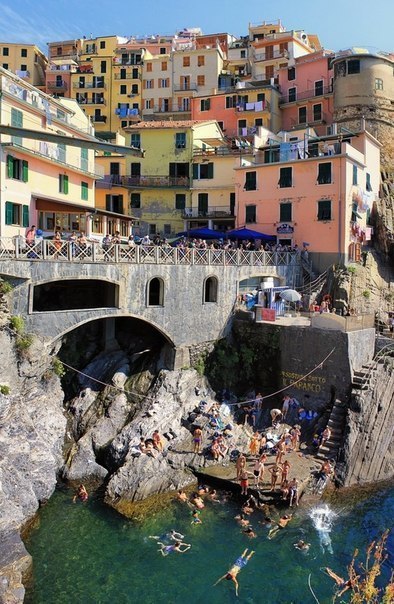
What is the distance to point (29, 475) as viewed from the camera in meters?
19.9

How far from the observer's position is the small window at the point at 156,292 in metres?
27.0

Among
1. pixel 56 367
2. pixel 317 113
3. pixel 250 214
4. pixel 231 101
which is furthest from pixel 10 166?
pixel 317 113

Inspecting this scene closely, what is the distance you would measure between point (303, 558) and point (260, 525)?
232cm

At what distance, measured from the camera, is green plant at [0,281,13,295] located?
20938 millimetres

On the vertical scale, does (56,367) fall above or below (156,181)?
below

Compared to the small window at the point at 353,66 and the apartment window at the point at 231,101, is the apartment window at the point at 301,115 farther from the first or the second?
the small window at the point at 353,66

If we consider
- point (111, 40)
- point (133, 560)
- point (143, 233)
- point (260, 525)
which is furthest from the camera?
point (111, 40)

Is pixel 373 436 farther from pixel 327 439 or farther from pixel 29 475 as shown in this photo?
pixel 29 475

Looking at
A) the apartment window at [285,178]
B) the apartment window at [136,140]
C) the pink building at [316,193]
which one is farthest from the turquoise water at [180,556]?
the apartment window at [136,140]

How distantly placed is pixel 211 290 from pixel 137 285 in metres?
5.69

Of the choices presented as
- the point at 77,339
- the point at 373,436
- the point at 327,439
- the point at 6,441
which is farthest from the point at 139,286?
the point at 373,436

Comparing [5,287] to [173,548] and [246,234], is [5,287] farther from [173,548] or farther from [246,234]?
[246,234]

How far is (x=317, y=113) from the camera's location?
5019cm

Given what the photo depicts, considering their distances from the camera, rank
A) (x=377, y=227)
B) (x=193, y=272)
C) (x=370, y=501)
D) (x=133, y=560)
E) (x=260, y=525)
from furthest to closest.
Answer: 1. (x=377, y=227)
2. (x=193, y=272)
3. (x=370, y=501)
4. (x=260, y=525)
5. (x=133, y=560)
